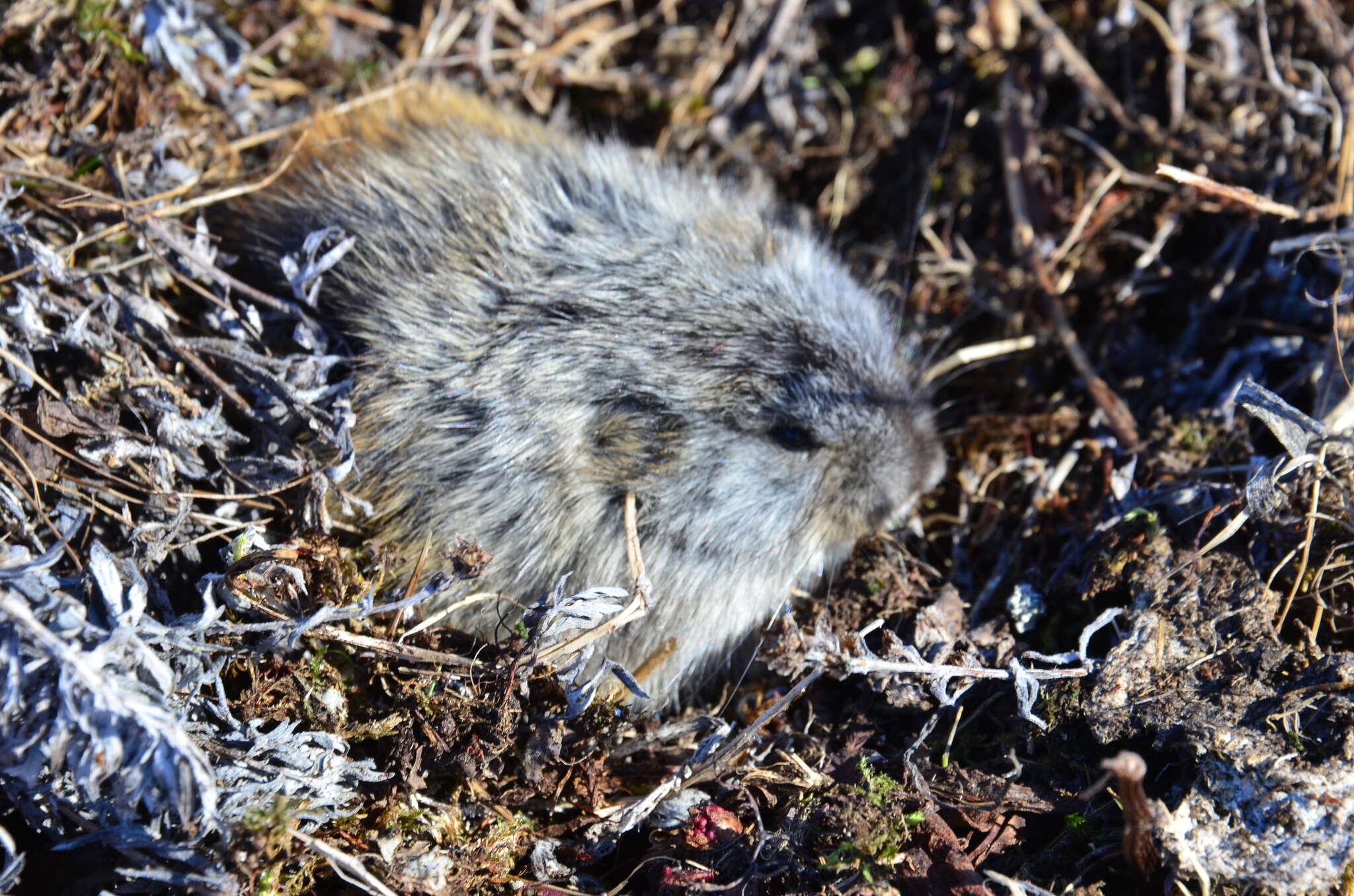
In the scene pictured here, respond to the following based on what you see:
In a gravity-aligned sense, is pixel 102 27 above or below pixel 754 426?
above

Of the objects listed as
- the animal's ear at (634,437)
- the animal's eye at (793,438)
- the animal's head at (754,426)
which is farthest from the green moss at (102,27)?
the animal's eye at (793,438)

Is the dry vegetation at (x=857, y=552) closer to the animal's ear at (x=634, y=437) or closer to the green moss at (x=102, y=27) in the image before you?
the green moss at (x=102, y=27)

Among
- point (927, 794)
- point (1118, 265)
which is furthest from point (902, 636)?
point (1118, 265)

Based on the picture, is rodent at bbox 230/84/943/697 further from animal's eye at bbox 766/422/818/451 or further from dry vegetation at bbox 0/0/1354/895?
dry vegetation at bbox 0/0/1354/895

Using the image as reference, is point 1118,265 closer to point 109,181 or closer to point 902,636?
point 902,636

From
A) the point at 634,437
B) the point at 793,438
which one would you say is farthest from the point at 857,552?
the point at 634,437

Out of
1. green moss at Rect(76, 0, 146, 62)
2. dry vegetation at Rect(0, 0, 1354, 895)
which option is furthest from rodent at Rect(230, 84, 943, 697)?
green moss at Rect(76, 0, 146, 62)

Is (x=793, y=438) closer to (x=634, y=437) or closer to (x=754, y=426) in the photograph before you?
(x=754, y=426)
